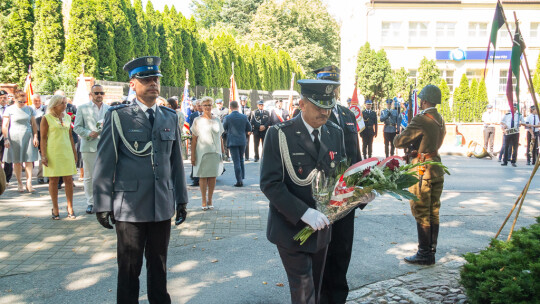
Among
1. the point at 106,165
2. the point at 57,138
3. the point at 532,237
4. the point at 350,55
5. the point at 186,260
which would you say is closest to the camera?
the point at 106,165

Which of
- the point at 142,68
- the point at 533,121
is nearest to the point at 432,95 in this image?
the point at 142,68

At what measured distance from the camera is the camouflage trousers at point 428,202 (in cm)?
570

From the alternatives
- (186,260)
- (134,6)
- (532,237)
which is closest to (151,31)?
(134,6)

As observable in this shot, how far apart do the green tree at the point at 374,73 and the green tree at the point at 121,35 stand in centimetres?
2371

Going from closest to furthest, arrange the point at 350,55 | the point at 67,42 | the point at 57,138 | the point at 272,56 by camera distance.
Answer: the point at 57,138, the point at 67,42, the point at 272,56, the point at 350,55

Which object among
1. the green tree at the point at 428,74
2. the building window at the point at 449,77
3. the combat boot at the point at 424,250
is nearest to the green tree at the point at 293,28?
the building window at the point at 449,77

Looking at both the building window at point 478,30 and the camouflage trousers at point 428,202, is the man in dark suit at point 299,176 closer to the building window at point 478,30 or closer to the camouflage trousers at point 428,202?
the camouflage trousers at point 428,202

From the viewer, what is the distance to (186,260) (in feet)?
19.6

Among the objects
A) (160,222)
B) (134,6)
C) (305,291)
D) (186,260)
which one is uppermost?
(134,6)

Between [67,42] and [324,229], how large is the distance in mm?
18449

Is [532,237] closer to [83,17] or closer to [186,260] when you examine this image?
[186,260]

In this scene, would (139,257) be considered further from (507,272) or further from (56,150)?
(56,150)

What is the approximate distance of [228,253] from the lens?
6.25m

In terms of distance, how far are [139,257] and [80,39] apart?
17475 millimetres
